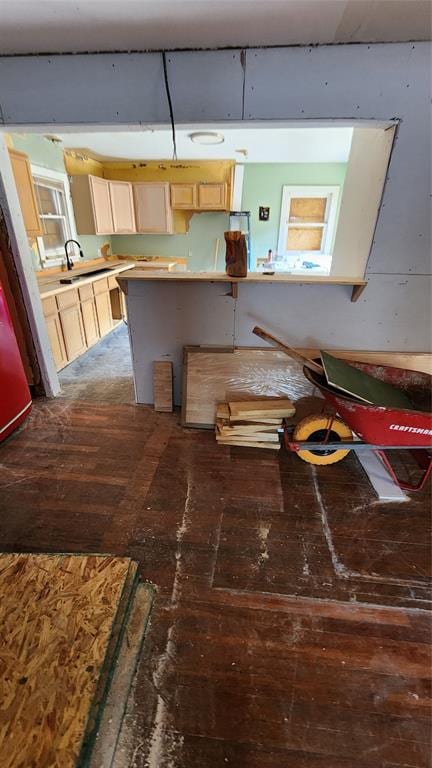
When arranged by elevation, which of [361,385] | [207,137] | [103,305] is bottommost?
[103,305]

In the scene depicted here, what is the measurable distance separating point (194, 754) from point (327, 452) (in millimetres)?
1717

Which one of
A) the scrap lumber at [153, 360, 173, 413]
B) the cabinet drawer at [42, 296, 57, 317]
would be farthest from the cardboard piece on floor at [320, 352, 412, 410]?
the cabinet drawer at [42, 296, 57, 317]

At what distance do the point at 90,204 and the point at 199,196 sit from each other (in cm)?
186

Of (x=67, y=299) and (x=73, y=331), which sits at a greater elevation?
Result: (x=67, y=299)

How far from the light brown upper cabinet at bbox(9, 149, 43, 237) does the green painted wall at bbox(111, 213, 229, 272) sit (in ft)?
10.8

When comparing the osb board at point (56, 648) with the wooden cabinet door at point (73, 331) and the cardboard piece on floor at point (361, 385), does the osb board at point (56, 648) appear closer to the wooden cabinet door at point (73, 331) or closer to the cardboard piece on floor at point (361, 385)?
the cardboard piece on floor at point (361, 385)

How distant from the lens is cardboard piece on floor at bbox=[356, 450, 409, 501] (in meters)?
2.17

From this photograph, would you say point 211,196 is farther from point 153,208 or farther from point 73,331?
point 73,331

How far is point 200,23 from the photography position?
5.99ft

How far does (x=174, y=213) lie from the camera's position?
246 inches

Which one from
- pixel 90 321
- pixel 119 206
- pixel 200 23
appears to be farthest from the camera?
pixel 119 206

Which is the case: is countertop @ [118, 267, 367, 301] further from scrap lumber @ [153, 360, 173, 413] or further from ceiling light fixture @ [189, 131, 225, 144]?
ceiling light fixture @ [189, 131, 225, 144]

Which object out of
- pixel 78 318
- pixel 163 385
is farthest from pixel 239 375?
pixel 78 318

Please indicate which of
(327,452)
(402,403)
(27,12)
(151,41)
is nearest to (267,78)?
(151,41)
